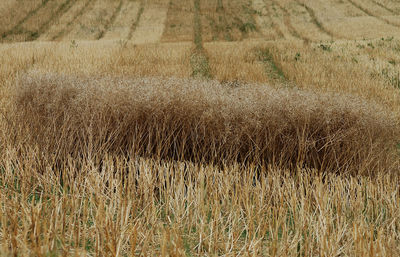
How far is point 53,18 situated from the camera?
623 inches

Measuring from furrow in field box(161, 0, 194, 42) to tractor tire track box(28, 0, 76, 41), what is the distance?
19.2ft

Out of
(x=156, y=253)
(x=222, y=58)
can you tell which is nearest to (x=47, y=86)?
(x=156, y=253)

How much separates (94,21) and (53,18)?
88.7 inches

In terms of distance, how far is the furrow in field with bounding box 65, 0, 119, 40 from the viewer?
14000 millimetres

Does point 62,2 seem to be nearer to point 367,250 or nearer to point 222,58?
point 222,58

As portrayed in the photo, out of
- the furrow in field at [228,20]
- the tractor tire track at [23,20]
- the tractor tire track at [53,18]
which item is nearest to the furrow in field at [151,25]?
the furrow in field at [228,20]

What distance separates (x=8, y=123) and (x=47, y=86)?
1.93 ft

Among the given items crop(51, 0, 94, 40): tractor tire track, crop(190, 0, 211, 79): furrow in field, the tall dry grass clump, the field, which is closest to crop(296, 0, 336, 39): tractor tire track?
crop(190, 0, 211, 79): furrow in field

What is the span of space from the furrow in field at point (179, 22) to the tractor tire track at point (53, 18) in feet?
19.2

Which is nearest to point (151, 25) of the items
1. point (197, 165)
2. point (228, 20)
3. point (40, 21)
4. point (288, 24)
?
point (228, 20)

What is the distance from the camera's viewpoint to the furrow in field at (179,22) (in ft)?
43.7

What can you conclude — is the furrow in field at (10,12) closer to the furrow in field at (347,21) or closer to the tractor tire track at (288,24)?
the tractor tire track at (288,24)

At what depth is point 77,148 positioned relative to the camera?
9.12 feet

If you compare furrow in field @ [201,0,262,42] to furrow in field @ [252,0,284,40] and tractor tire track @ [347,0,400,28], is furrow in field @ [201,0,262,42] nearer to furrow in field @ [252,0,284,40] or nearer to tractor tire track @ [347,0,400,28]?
furrow in field @ [252,0,284,40]
